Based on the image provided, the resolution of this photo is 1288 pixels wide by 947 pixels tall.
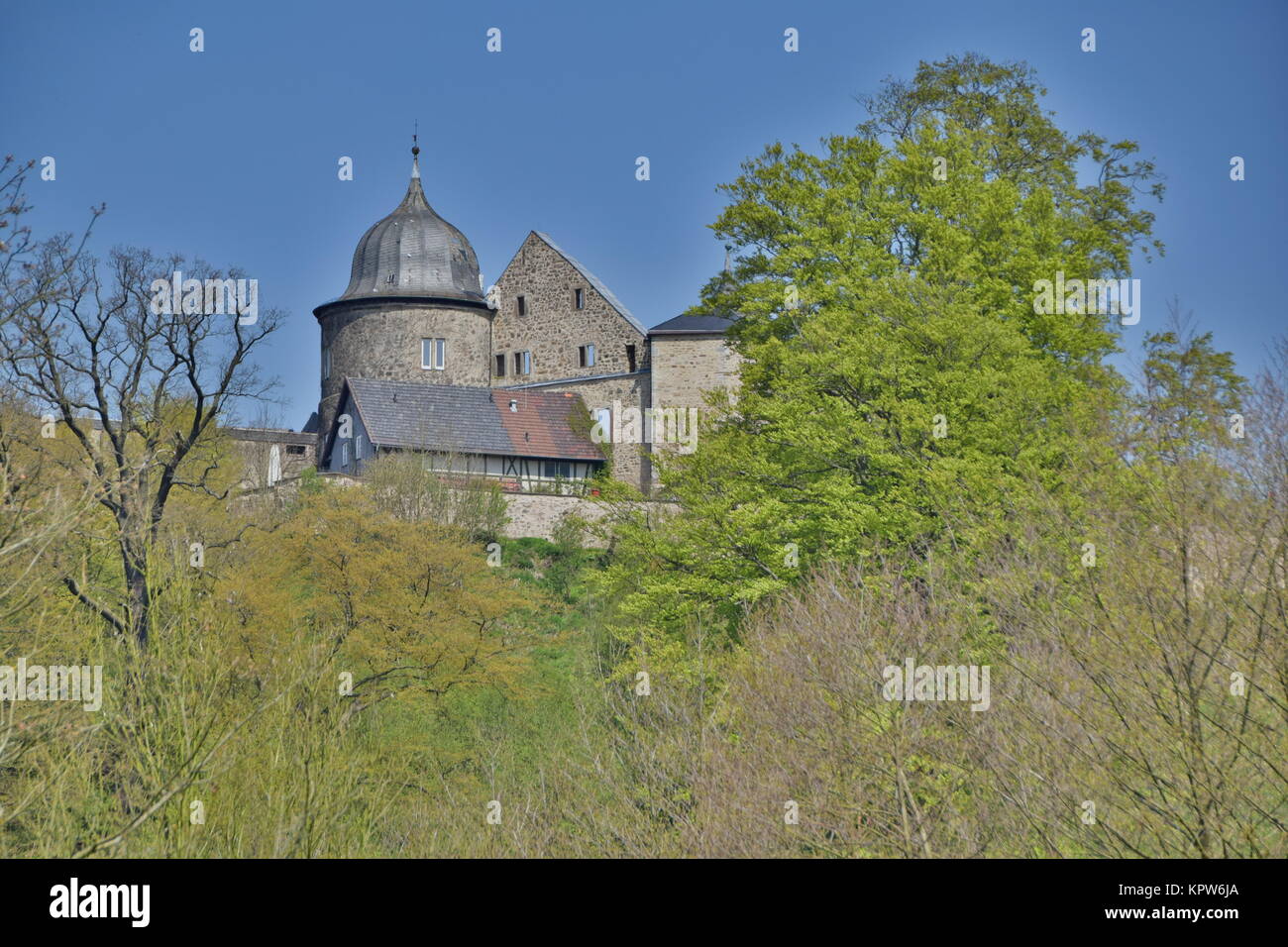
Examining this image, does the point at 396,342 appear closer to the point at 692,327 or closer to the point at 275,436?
the point at 275,436

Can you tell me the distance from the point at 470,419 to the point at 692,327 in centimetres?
683

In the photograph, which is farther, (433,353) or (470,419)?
(433,353)

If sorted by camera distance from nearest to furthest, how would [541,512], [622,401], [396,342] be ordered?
[541,512]
[622,401]
[396,342]

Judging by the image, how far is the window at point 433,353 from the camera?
47500 mm

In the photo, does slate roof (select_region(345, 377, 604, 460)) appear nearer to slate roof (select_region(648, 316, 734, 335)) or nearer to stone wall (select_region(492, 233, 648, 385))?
stone wall (select_region(492, 233, 648, 385))

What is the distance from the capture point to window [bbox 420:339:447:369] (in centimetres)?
4750

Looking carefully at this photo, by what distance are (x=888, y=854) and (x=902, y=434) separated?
9.17 m

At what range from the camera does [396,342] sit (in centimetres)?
4725

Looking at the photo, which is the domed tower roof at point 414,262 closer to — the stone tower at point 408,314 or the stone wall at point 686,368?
the stone tower at point 408,314

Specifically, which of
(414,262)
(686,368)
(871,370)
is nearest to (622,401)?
(686,368)
